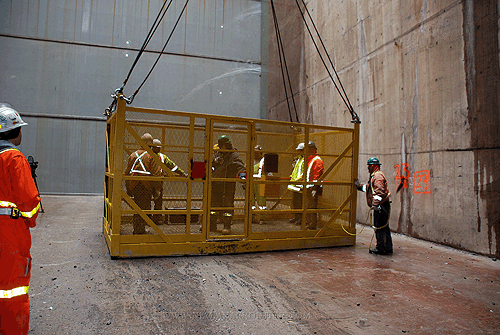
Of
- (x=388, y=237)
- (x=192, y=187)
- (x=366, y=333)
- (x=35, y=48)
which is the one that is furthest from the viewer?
(x=35, y=48)

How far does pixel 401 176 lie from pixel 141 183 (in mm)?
5481

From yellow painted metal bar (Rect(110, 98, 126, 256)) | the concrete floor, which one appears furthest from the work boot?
yellow painted metal bar (Rect(110, 98, 126, 256))

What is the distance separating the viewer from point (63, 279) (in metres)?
3.98

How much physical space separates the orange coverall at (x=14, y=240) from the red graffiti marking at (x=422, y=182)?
6653 millimetres

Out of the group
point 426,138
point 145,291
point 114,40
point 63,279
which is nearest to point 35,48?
point 114,40

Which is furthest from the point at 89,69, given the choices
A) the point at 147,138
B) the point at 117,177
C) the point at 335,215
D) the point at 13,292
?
the point at 13,292

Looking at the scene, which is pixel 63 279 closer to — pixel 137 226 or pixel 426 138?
pixel 137 226

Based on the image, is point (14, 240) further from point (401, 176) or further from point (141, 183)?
point (401, 176)

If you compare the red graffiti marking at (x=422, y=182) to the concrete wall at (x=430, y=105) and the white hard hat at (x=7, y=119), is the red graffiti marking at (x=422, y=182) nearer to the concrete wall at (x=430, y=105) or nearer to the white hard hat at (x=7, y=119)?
the concrete wall at (x=430, y=105)

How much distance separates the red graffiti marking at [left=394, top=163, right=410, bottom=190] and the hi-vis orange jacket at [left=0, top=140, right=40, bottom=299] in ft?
22.6

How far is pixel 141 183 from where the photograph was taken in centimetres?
519

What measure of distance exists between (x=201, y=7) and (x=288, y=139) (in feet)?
34.7

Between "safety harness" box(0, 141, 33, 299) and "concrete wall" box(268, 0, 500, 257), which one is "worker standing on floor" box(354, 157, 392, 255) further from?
"safety harness" box(0, 141, 33, 299)

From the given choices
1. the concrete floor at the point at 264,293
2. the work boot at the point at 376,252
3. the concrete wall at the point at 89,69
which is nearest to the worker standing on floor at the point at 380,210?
the work boot at the point at 376,252
